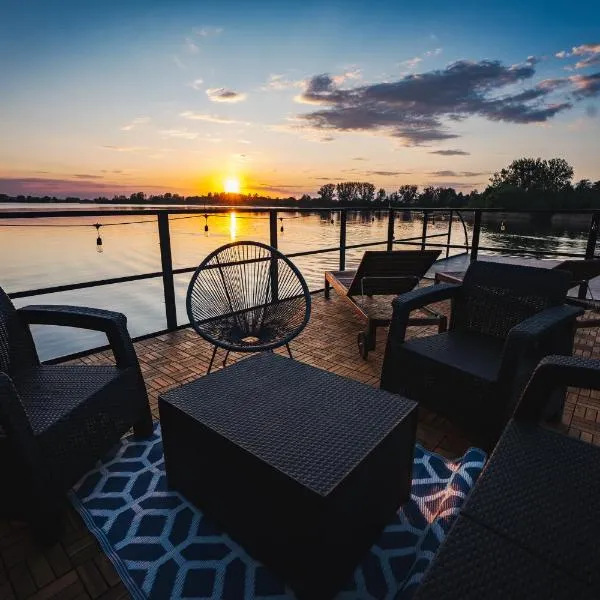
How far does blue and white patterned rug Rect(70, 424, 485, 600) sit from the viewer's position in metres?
1.09

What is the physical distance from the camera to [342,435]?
1120mm

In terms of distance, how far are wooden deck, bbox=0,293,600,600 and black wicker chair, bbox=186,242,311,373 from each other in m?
0.46

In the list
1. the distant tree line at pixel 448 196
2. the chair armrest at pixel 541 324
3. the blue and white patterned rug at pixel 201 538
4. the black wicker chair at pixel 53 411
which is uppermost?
the distant tree line at pixel 448 196

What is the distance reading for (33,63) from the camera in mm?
6902

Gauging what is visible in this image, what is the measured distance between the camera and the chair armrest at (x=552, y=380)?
101cm

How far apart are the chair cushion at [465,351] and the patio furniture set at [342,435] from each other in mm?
11

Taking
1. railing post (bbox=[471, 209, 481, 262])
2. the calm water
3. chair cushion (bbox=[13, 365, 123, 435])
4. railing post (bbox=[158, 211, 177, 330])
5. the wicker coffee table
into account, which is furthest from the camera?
the calm water

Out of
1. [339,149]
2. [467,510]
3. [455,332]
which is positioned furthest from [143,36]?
[339,149]

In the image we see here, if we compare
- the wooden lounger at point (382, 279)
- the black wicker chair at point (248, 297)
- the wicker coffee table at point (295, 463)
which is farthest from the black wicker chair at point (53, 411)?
the wooden lounger at point (382, 279)

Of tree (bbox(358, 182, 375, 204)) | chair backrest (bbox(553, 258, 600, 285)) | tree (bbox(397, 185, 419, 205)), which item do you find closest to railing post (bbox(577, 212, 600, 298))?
chair backrest (bbox(553, 258, 600, 285))

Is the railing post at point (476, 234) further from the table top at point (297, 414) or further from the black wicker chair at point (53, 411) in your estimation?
the black wicker chair at point (53, 411)

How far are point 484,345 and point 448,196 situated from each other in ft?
89.5

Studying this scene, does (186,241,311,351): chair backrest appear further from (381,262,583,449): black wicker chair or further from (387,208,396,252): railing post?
(387,208,396,252): railing post

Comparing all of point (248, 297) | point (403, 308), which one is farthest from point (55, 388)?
point (403, 308)
